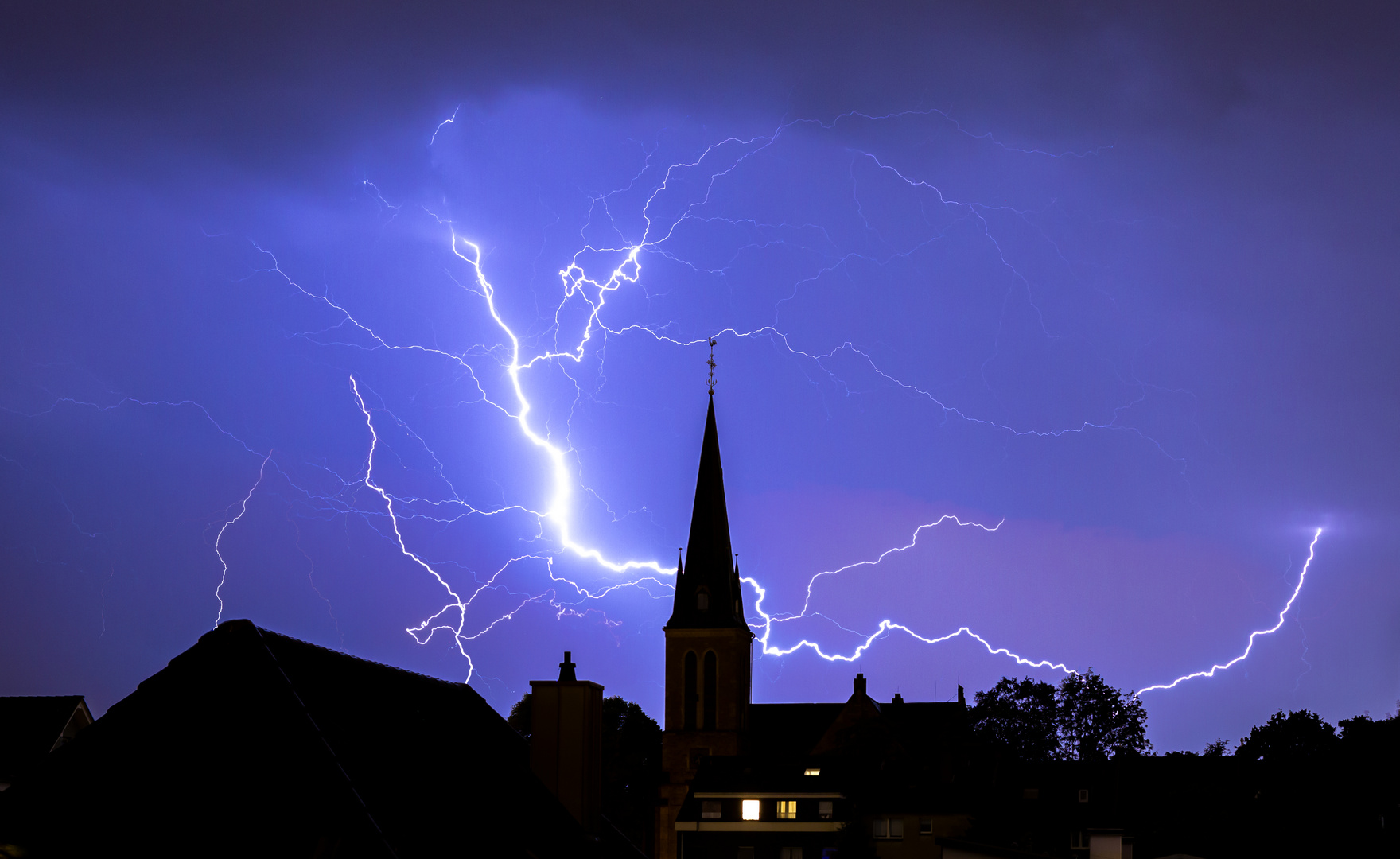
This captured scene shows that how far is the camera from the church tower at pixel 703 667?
210ft

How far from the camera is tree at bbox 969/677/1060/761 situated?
70.4 m

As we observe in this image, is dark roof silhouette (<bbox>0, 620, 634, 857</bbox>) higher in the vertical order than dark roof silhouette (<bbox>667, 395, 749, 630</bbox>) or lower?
lower

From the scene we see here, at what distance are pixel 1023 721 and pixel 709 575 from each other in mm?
21024

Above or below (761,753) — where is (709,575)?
above

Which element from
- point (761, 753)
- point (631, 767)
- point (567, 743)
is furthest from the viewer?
point (631, 767)

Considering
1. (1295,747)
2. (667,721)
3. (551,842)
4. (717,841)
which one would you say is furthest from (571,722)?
(667,721)

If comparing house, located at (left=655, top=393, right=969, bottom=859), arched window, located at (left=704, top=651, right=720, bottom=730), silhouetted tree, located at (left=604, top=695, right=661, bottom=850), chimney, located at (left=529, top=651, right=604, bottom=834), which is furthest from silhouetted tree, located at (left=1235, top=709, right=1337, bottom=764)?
silhouetted tree, located at (left=604, top=695, right=661, bottom=850)

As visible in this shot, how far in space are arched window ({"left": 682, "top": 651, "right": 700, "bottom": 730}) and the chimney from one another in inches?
1990

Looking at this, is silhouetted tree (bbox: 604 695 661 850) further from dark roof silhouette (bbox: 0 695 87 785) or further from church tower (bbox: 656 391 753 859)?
dark roof silhouette (bbox: 0 695 87 785)

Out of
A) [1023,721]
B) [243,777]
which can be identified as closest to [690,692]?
[1023,721]

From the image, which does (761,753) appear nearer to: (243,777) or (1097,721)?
(1097,721)

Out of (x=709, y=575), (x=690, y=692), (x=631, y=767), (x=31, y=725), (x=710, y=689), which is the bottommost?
(x=631, y=767)

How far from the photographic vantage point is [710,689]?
65062mm

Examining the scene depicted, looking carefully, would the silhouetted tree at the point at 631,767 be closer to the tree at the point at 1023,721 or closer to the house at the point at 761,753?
the house at the point at 761,753
